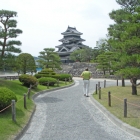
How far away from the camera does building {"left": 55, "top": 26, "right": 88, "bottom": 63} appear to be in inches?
2729

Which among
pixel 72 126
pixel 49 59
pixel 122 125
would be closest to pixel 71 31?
pixel 49 59

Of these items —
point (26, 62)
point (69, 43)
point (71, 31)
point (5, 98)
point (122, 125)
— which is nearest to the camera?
point (122, 125)

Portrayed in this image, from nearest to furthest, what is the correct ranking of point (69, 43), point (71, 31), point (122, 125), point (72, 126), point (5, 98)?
point (122, 125) → point (72, 126) → point (5, 98) → point (69, 43) → point (71, 31)

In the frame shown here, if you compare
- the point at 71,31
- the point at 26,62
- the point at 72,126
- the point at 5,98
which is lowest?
the point at 72,126

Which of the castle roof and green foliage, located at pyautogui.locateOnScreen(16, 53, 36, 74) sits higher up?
the castle roof

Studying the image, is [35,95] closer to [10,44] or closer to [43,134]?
[10,44]

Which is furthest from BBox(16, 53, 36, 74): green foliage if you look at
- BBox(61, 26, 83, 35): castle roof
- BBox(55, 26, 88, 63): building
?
BBox(61, 26, 83, 35): castle roof

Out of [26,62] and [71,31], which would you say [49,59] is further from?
[71,31]

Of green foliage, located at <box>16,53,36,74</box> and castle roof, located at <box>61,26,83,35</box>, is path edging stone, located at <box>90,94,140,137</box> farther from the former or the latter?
castle roof, located at <box>61,26,83,35</box>

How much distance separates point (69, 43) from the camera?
72438mm

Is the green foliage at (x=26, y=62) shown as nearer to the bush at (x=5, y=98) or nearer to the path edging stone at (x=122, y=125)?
the bush at (x=5, y=98)

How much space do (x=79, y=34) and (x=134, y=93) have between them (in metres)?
59.8

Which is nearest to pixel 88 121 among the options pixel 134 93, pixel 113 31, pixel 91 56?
pixel 134 93

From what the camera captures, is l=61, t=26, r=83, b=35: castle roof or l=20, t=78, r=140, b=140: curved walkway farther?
l=61, t=26, r=83, b=35: castle roof
